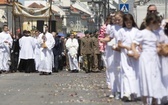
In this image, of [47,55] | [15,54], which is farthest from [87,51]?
[15,54]

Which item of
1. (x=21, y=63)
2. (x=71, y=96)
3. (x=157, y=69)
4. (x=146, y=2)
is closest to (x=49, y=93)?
(x=71, y=96)

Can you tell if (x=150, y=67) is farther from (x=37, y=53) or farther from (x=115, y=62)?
(x=37, y=53)

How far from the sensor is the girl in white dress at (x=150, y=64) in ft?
35.9

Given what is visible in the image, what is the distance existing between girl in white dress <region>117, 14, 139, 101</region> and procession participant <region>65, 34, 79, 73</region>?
54.8 ft

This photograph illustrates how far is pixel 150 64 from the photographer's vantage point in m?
11.0

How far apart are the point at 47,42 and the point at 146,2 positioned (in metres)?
45.0

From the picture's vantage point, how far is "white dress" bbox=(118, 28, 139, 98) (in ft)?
44.5

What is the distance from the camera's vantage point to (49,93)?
55.3ft

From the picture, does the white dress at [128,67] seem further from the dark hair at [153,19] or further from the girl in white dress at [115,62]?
the dark hair at [153,19]

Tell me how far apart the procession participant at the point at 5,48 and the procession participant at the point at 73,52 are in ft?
11.8

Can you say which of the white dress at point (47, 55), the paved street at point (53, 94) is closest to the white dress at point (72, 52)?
the white dress at point (47, 55)

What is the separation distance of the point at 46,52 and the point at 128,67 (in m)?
13.3

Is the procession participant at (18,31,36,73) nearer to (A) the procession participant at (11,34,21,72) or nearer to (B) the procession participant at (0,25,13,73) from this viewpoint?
(A) the procession participant at (11,34,21,72)

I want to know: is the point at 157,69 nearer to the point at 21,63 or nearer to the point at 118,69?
A: the point at 118,69
